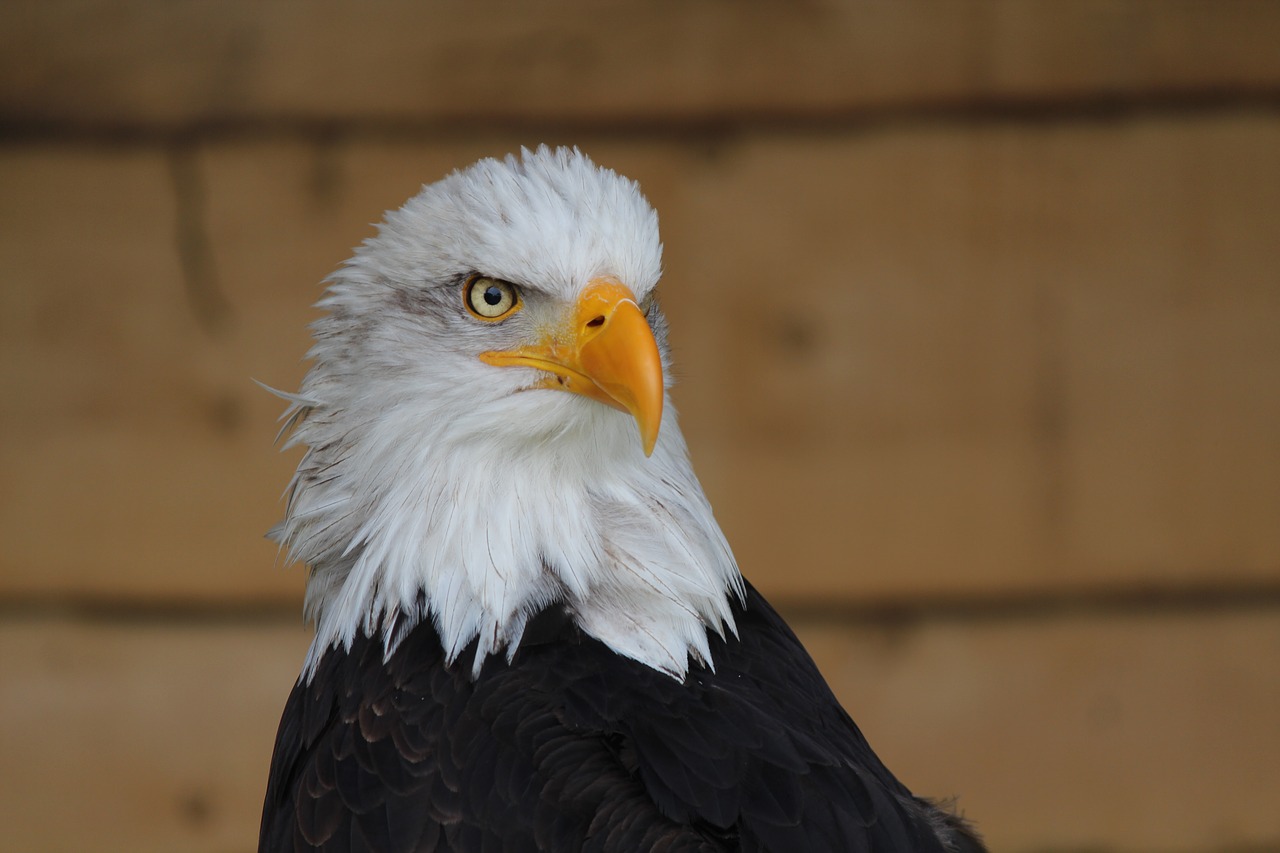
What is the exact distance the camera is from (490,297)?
1.92 metres

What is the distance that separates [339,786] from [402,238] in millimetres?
743

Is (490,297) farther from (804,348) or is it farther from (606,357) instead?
(804,348)

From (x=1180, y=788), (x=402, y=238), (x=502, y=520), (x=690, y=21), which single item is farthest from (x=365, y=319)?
(x=1180, y=788)

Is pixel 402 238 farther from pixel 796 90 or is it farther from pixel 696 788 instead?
pixel 796 90

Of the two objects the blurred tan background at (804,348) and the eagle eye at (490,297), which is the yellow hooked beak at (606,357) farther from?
the blurred tan background at (804,348)

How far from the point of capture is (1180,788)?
3.53m

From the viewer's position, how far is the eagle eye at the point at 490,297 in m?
1.91

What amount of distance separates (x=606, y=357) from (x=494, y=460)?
9.1 inches

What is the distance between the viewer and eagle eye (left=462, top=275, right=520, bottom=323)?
75.2 inches

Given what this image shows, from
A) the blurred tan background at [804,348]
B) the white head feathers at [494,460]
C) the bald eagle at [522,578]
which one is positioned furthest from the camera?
the blurred tan background at [804,348]

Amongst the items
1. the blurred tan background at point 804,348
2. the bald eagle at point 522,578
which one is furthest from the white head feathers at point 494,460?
the blurred tan background at point 804,348

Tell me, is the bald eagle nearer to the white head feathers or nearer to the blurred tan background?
the white head feathers

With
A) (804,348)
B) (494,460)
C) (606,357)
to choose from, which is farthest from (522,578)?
(804,348)

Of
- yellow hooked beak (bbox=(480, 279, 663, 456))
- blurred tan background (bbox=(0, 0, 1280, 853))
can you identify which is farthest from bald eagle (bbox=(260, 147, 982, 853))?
blurred tan background (bbox=(0, 0, 1280, 853))
